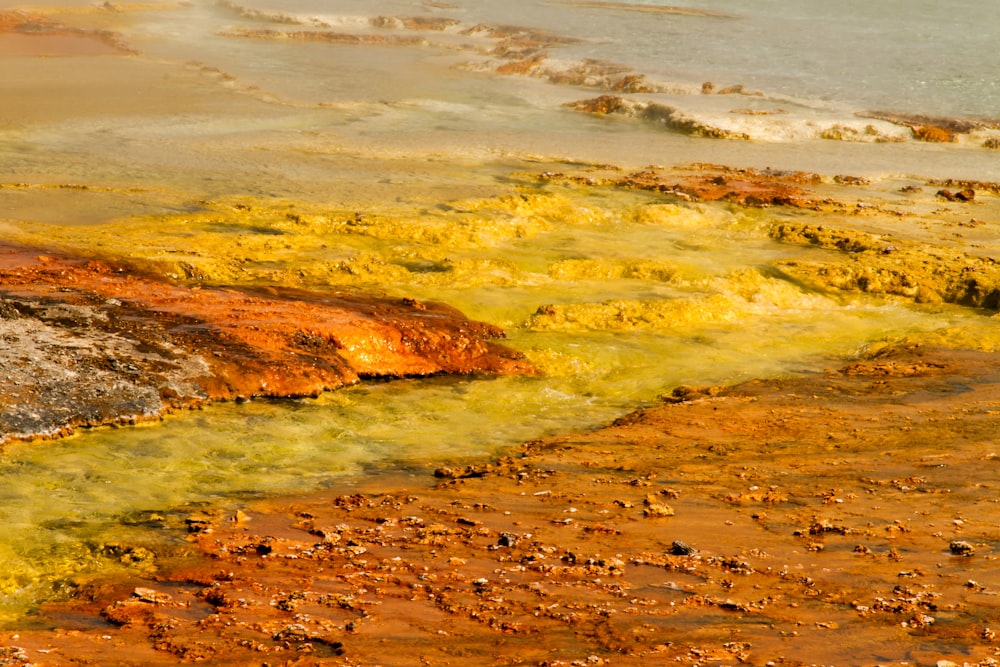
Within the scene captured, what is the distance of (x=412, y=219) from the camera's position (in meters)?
10.7

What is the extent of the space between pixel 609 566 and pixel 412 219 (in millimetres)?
6530

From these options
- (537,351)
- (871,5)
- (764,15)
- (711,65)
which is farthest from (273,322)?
(871,5)

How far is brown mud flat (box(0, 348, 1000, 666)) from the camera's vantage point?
3814 millimetres

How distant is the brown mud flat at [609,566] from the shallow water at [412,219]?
0.56 m

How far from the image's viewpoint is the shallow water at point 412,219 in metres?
6.07

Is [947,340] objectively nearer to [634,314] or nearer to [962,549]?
[634,314]

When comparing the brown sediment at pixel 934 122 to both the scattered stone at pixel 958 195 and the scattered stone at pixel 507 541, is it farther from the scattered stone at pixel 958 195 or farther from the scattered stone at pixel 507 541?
the scattered stone at pixel 507 541

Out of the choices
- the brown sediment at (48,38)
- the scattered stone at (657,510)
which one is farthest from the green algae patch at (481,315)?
the brown sediment at (48,38)

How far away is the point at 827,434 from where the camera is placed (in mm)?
6770

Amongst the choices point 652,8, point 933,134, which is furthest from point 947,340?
point 652,8

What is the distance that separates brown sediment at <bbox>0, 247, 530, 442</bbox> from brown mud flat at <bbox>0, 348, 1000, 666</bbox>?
143cm

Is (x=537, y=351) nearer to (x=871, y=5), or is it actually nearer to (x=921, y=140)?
(x=921, y=140)

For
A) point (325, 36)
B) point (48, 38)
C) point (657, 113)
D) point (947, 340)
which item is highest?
point (325, 36)

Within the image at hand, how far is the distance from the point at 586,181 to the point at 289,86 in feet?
22.8
